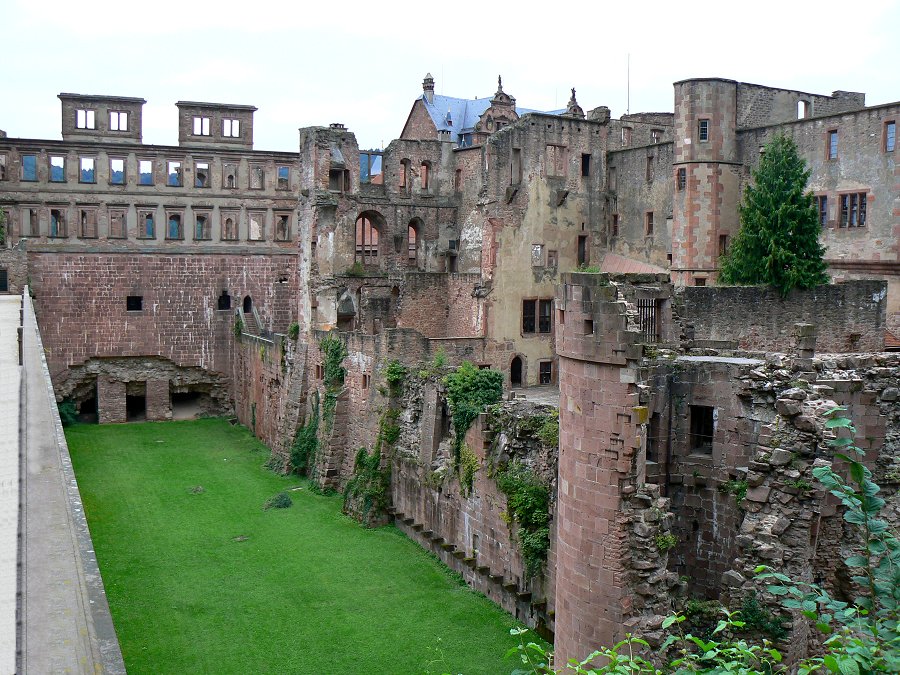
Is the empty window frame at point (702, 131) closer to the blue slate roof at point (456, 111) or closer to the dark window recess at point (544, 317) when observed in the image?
the dark window recess at point (544, 317)

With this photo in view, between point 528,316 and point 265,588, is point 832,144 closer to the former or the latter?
point 528,316

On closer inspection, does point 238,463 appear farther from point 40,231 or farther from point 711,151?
point 711,151

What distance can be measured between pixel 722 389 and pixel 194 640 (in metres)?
10.4

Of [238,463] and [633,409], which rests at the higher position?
[633,409]

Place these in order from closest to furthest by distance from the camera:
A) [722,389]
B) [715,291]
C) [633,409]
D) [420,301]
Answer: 1. [633,409]
2. [722,389]
3. [715,291]
4. [420,301]

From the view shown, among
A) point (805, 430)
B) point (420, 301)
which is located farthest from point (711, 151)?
point (805, 430)

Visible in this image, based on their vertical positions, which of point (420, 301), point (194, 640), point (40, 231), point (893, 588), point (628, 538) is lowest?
point (194, 640)

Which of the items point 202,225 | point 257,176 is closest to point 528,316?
point 257,176

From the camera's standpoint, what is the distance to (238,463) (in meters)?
33.0

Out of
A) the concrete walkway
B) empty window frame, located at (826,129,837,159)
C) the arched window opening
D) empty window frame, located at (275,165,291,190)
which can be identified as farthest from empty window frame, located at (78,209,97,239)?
empty window frame, located at (826,129,837,159)

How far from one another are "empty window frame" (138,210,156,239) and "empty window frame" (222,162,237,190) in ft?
11.1

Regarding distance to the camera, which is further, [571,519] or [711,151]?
[711,151]

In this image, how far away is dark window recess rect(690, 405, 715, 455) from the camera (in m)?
16.5

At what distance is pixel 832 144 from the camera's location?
3025cm
